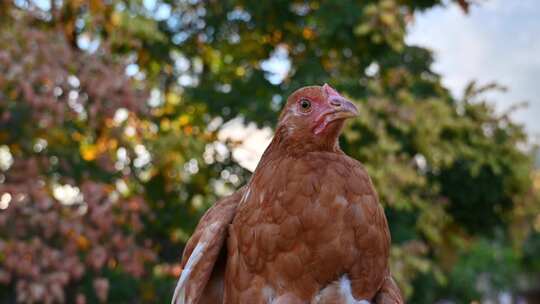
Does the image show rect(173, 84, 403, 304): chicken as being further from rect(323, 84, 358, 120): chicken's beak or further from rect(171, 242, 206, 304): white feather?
rect(171, 242, 206, 304): white feather

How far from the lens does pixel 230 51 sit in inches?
325

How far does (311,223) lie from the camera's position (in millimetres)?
2162

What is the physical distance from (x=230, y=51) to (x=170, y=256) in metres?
2.43

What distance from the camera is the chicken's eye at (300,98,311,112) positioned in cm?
224

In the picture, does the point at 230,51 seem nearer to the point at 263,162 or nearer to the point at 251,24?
the point at 251,24

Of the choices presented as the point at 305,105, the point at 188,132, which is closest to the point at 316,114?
the point at 305,105

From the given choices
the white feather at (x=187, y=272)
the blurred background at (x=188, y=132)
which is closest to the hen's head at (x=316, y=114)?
the white feather at (x=187, y=272)

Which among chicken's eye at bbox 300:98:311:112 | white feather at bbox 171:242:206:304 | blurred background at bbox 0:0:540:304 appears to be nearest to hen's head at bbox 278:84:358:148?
chicken's eye at bbox 300:98:311:112

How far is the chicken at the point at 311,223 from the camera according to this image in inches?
85.4

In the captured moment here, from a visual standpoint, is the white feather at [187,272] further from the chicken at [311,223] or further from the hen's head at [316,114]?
the hen's head at [316,114]

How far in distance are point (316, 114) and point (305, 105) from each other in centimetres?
6

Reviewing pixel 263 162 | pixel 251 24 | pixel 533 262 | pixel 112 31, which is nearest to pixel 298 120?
pixel 263 162

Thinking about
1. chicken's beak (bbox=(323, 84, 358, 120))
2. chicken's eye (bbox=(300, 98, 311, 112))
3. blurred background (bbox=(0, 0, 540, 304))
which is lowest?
blurred background (bbox=(0, 0, 540, 304))

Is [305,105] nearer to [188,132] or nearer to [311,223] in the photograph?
[311,223]
